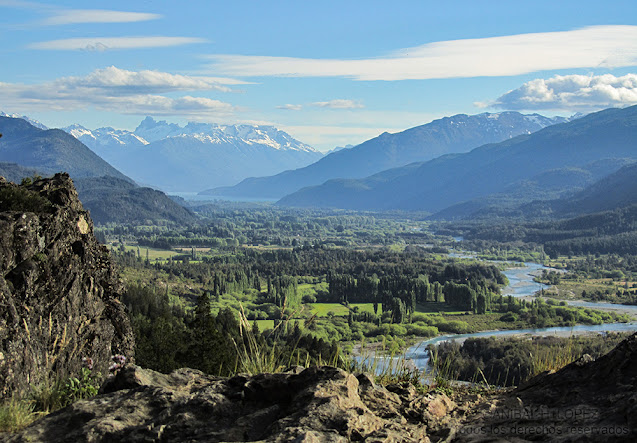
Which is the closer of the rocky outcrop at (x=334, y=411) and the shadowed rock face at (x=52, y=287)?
the rocky outcrop at (x=334, y=411)

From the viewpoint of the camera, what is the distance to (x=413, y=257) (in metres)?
193

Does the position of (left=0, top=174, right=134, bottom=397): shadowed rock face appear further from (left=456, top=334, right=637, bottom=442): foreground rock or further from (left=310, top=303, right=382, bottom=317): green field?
(left=310, top=303, right=382, bottom=317): green field

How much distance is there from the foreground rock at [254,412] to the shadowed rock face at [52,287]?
400 cm

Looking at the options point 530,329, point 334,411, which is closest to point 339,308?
point 530,329

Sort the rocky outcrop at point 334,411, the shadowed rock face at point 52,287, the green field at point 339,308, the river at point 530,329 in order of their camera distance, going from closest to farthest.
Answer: the rocky outcrop at point 334,411 < the shadowed rock face at point 52,287 < the river at point 530,329 < the green field at point 339,308

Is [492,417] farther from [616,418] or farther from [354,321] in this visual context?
[354,321]

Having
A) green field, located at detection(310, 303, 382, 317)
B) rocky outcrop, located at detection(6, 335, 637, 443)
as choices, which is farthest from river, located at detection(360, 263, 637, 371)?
rocky outcrop, located at detection(6, 335, 637, 443)

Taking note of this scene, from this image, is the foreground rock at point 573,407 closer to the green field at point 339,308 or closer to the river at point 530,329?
the river at point 530,329

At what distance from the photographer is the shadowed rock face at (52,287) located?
12391 mm

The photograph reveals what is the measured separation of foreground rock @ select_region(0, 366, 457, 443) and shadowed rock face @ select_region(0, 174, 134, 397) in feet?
13.1

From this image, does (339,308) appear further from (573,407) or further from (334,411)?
(334,411)

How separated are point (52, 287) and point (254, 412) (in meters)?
13.8

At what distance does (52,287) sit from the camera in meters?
18.7

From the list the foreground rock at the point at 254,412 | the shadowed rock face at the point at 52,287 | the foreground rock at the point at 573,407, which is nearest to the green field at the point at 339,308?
the shadowed rock face at the point at 52,287
